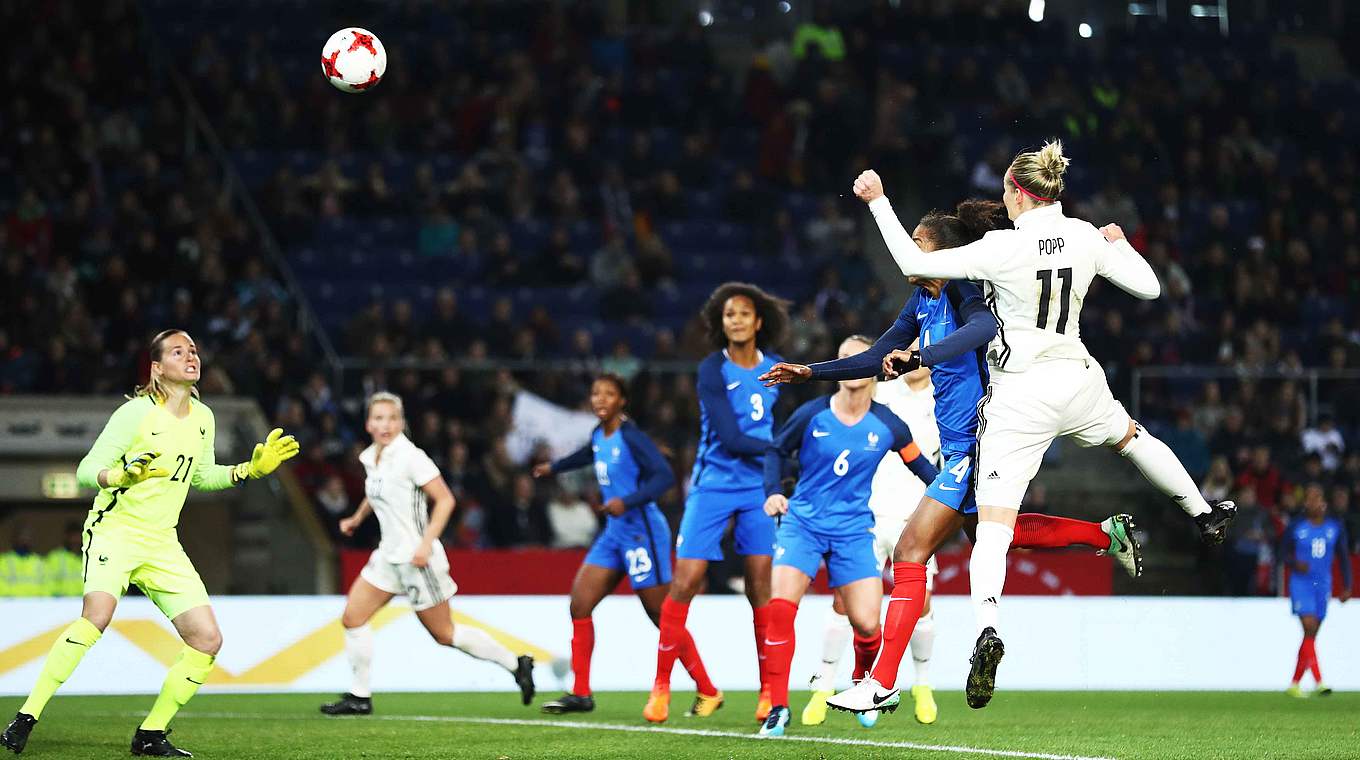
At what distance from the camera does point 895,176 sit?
21.5 metres

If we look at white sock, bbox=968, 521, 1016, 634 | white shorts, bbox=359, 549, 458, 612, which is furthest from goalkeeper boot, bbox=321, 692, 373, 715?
white sock, bbox=968, 521, 1016, 634

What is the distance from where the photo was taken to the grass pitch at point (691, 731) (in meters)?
7.55

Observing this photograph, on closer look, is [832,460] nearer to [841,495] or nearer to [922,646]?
[841,495]

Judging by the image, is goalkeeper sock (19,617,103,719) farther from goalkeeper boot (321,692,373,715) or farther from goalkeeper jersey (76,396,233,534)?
goalkeeper boot (321,692,373,715)

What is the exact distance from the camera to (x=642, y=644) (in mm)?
13477

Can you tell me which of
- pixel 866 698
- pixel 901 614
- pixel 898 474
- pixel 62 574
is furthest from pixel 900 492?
pixel 62 574

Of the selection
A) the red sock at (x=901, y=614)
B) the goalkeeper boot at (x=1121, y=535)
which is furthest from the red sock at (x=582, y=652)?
the goalkeeper boot at (x=1121, y=535)

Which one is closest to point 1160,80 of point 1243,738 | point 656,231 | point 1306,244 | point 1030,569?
point 1306,244

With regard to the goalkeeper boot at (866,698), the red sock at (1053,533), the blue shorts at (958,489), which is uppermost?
the blue shorts at (958,489)

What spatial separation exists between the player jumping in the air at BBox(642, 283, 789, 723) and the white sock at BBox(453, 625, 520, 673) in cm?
158

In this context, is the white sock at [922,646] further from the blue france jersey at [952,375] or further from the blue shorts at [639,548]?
the blue france jersey at [952,375]

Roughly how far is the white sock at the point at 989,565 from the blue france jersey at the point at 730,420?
2.54 metres

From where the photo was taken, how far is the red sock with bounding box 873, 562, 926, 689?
277 inches

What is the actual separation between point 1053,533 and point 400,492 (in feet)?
15.1
